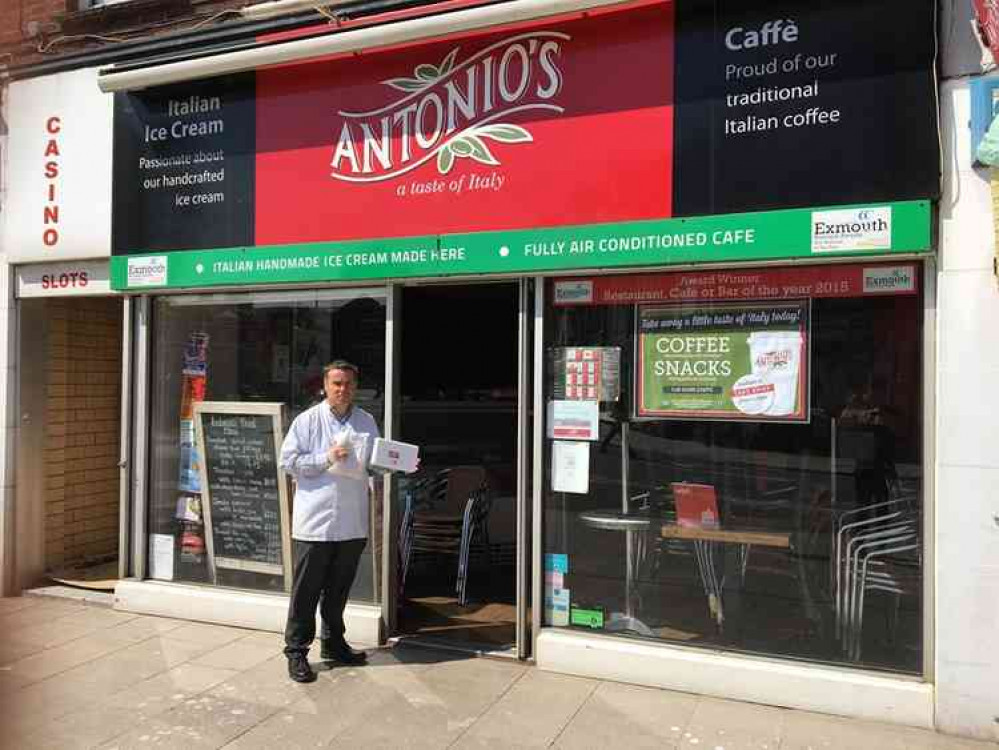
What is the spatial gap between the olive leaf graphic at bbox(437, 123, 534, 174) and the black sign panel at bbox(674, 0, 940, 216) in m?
0.99

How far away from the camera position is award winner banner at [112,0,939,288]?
4.16m

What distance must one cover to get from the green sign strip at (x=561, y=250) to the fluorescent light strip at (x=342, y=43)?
1.23 meters

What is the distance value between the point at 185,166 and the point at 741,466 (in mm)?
4403

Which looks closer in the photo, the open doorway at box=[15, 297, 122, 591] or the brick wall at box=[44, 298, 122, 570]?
the open doorway at box=[15, 297, 122, 591]

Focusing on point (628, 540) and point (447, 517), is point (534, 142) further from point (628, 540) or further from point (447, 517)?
point (447, 517)

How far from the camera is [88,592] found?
639 cm

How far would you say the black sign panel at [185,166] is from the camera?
225 inches

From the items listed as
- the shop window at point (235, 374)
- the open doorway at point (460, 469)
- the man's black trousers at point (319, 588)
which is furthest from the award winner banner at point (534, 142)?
the man's black trousers at point (319, 588)

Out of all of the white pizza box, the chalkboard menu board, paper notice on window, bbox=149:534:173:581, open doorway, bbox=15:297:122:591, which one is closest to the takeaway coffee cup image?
the white pizza box

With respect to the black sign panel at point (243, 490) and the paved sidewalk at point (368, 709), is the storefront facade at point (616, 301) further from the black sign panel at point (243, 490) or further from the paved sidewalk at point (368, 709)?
the paved sidewalk at point (368, 709)

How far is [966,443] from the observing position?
3.96 meters

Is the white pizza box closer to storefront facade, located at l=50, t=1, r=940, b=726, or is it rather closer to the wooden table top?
storefront facade, located at l=50, t=1, r=940, b=726

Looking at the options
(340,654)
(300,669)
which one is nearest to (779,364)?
(340,654)

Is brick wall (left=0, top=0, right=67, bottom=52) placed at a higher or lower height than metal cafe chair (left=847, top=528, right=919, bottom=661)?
higher
